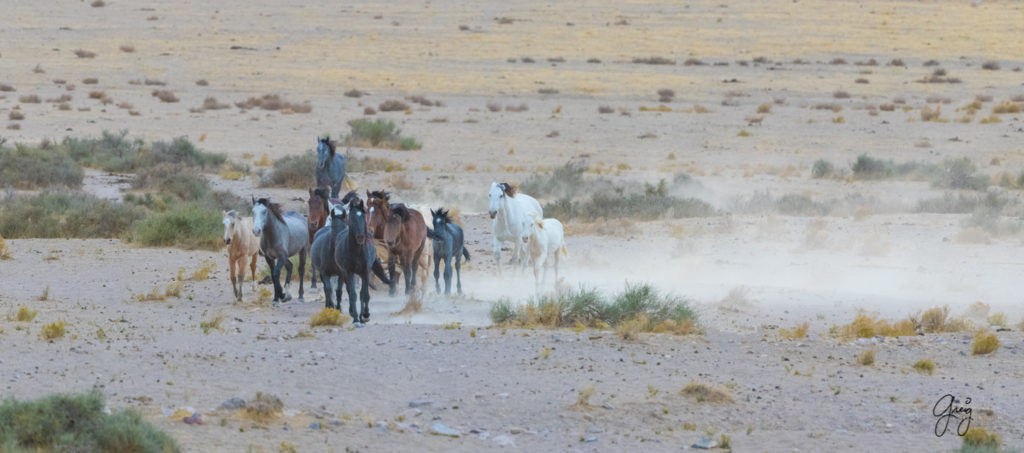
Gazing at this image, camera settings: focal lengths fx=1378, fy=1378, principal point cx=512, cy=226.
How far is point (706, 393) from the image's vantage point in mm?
10156

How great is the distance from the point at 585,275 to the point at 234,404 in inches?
359

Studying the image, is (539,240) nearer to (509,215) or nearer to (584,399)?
(509,215)

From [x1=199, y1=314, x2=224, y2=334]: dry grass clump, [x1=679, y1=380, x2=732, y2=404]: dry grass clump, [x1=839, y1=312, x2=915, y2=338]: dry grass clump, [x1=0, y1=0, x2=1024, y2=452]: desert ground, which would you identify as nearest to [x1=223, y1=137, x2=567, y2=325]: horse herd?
[x1=0, y1=0, x2=1024, y2=452]: desert ground

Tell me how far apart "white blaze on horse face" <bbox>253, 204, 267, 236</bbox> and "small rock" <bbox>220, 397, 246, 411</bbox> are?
186 inches

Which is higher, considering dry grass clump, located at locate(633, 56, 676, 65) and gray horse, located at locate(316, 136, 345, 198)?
gray horse, located at locate(316, 136, 345, 198)

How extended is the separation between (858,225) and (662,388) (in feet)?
39.2

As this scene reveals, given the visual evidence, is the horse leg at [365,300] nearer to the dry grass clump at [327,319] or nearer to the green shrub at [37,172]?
the dry grass clump at [327,319]

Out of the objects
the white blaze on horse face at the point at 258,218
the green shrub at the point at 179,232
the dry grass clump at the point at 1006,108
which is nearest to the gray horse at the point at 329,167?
the green shrub at the point at 179,232

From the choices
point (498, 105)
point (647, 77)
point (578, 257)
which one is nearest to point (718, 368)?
point (578, 257)

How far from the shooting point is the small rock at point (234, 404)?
9.34 metres

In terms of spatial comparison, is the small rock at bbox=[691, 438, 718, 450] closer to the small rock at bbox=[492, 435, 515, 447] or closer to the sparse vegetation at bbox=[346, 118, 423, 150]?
the small rock at bbox=[492, 435, 515, 447]

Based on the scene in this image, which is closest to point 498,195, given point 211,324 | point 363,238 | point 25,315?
point 363,238

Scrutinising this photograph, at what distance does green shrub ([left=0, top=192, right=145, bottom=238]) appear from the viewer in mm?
21172

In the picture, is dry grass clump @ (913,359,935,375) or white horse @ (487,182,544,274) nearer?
dry grass clump @ (913,359,935,375)
